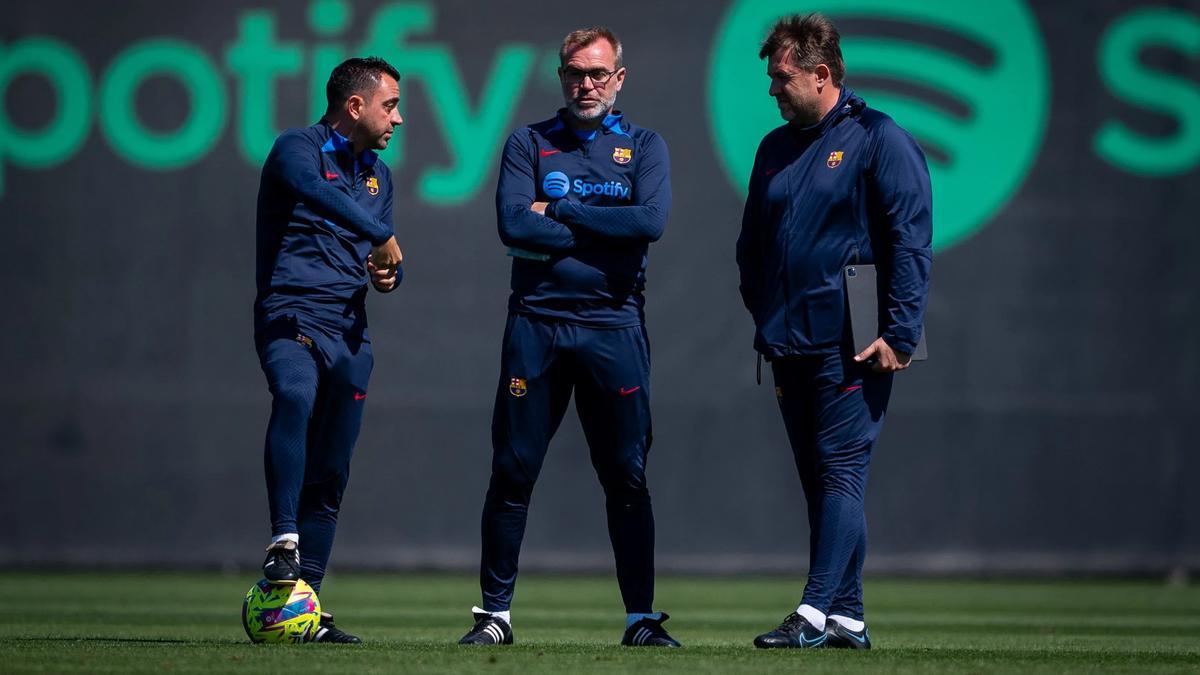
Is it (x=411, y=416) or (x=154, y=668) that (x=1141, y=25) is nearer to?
(x=411, y=416)

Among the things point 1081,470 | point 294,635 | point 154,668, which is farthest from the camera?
point 1081,470

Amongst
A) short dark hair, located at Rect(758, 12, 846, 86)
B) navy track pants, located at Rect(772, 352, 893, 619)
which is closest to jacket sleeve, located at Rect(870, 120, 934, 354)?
navy track pants, located at Rect(772, 352, 893, 619)

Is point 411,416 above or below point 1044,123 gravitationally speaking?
below

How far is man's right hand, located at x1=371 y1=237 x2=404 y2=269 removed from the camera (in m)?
5.35

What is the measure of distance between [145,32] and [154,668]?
6.96 metres

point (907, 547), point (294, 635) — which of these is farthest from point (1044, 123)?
point (294, 635)

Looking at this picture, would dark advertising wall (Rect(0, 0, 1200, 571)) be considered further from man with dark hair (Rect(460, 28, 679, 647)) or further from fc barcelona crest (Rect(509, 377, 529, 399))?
fc barcelona crest (Rect(509, 377, 529, 399))

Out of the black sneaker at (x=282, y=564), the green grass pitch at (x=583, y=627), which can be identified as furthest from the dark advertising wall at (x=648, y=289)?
the black sneaker at (x=282, y=564)

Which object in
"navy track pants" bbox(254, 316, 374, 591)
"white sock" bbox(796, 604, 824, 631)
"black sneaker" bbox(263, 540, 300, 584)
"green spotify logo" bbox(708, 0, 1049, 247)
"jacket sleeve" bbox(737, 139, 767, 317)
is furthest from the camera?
"green spotify logo" bbox(708, 0, 1049, 247)

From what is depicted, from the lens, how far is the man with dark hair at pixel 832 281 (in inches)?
202

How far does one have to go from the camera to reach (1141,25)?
1027 cm

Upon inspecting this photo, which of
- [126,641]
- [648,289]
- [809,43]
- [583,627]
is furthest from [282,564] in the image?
[648,289]

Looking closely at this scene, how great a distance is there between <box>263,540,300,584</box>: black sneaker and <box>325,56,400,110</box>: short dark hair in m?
1.54

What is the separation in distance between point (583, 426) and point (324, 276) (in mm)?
1002
